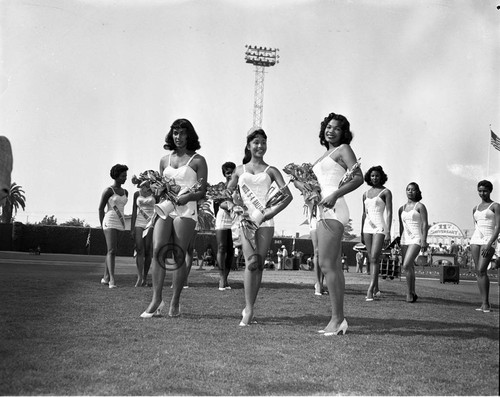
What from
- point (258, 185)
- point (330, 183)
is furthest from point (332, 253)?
point (258, 185)

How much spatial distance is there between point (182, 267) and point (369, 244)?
4.53 m

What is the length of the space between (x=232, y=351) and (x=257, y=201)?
230 centimetres

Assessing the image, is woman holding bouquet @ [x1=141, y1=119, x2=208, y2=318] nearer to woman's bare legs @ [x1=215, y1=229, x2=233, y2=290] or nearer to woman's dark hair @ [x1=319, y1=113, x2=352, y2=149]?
woman's dark hair @ [x1=319, y1=113, x2=352, y2=149]

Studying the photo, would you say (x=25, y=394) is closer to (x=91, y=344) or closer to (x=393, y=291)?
(x=91, y=344)

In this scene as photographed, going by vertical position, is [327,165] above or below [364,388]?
above

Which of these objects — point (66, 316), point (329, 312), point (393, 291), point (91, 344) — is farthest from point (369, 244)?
point (91, 344)

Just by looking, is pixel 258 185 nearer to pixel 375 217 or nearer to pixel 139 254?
pixel 375 217

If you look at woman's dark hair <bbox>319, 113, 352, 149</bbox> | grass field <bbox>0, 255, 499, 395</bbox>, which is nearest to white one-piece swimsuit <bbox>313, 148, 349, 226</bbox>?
woman's dark hair <bbox>319, 113, 352, 149</bbox>

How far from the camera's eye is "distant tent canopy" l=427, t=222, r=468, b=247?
49.7 meters

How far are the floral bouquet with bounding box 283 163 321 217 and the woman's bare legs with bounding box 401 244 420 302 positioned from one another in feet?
13.3

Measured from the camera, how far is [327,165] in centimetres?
591

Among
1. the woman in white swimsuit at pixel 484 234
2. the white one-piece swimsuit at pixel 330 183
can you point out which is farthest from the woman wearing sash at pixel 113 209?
the woman in white swimsuit at pixel 484 234

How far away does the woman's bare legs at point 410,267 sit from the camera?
9.46 m

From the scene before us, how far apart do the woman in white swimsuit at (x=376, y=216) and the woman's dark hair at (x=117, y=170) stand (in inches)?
170
